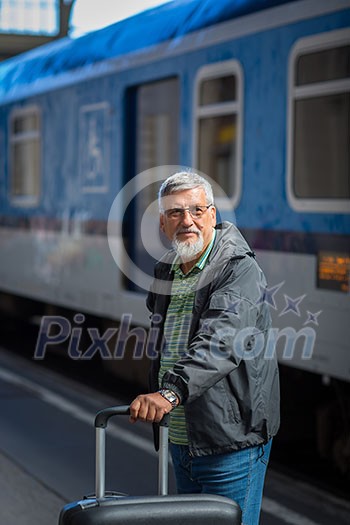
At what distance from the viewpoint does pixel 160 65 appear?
847cm

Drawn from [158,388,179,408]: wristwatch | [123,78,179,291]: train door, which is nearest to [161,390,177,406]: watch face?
[158,388,179,408]: wristwatch

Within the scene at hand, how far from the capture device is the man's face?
11.5ft

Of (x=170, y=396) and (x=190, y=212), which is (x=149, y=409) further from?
(x=190, y=212)

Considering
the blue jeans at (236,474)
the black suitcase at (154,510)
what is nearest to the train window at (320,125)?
the blue jeans at (236,474)

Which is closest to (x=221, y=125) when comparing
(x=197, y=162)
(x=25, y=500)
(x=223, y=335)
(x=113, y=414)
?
(x=197, y=162)

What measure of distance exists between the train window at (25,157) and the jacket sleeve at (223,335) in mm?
8059

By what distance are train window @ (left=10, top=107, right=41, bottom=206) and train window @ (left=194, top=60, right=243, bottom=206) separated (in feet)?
12.6

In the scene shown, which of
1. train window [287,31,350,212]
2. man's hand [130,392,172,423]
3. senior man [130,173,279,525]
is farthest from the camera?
train window [287,31,350,212]

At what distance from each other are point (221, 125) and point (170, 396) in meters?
4.54

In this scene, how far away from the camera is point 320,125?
6.38 metres

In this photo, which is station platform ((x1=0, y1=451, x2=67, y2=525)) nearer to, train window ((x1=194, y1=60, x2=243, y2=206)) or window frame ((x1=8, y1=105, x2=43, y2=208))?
train window ((x1=194, y1=60, x2=243, y2=206))

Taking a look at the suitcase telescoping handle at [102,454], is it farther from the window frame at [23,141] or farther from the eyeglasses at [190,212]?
the window frame at [23,141]

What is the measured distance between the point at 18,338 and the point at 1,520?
885 centimetres

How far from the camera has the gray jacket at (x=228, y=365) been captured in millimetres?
3264
